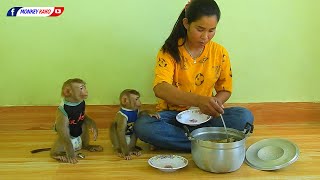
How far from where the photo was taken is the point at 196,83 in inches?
63.6

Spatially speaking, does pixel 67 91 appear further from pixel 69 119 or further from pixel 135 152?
pixel 135 152

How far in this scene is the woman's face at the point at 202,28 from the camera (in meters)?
1.45

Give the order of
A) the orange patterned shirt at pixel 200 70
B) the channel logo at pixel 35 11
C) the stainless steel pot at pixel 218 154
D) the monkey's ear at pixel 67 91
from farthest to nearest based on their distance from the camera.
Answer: the channel logo at pixel 35 11
the orange patterned shirt at pixel 200 70
the monkey's ear at pixel 67 91
the stainless steel pot at pixel 218 154

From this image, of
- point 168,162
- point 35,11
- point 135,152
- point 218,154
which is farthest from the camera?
point 35,11

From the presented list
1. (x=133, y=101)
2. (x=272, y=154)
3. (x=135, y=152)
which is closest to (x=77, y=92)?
(x=133, y=101)

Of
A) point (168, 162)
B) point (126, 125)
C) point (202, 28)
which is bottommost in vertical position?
point (168, 162)

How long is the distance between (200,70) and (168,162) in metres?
0.39

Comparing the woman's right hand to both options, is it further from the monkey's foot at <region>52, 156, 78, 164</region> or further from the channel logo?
the channel logo

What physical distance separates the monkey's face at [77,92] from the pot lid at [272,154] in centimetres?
62

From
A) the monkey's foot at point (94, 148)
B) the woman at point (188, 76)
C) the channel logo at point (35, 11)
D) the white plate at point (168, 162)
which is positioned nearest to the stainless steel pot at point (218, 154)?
the white plate at point (168, 162)

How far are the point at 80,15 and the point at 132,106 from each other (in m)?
0.50

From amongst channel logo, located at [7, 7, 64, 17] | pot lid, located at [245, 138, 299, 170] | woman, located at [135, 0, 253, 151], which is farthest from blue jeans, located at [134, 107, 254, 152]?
channel logo, located at [7, 7, 64, 17]

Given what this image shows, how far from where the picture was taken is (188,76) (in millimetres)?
1595

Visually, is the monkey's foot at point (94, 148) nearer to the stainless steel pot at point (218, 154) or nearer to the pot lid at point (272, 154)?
the stainless steel pot at point (218, 154)
